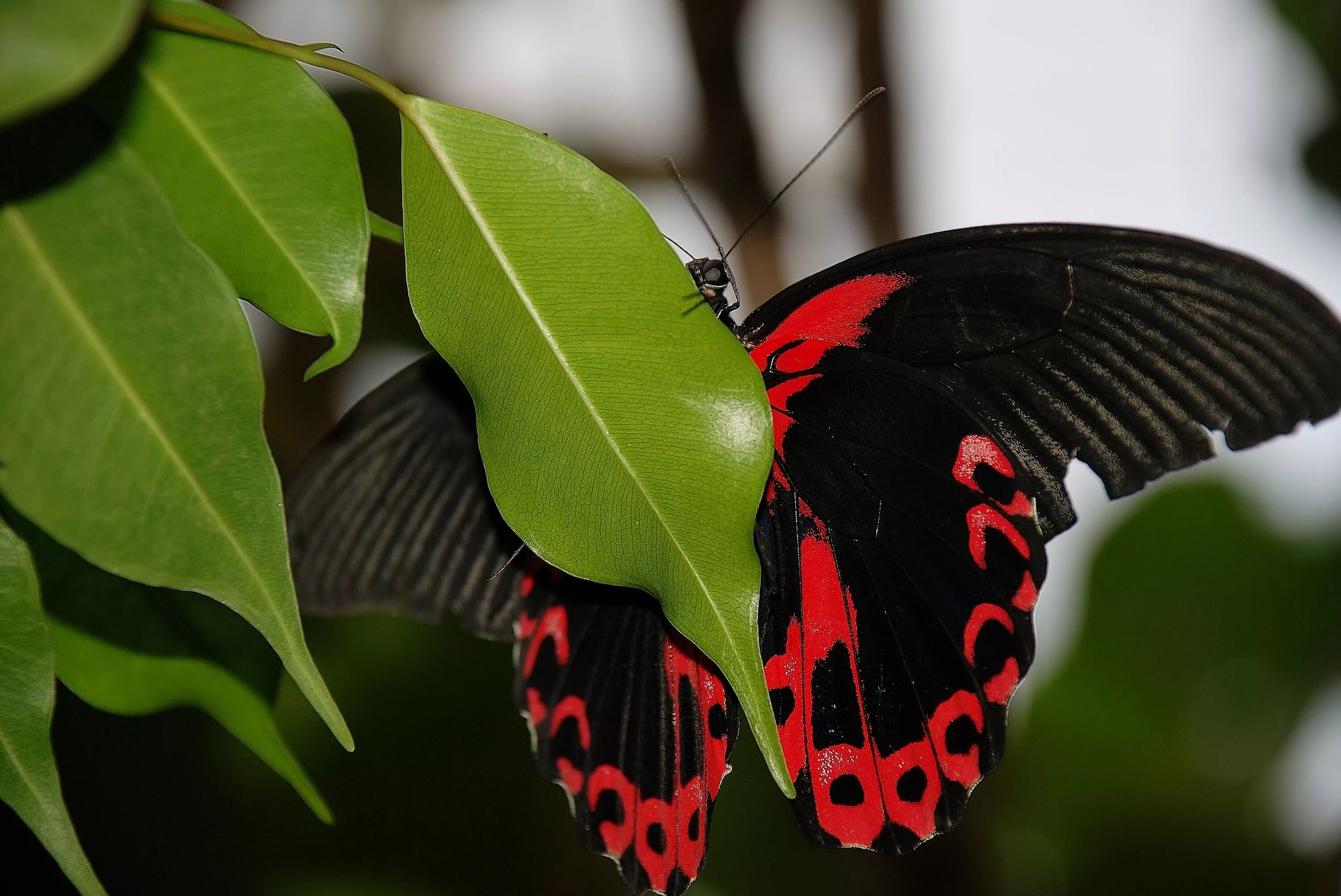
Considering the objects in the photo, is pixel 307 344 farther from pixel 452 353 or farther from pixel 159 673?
pixel 452 353

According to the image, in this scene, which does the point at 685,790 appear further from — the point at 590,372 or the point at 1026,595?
the point at 590,372

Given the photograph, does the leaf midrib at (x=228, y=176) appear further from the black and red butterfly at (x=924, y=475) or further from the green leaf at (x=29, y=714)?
the black and red butterfly at (x=924, y=475)

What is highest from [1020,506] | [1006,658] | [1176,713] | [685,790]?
[1020,506]

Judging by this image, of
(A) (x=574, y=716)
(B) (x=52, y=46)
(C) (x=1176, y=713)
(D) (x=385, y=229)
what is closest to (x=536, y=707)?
(A) (x=574, y=716)

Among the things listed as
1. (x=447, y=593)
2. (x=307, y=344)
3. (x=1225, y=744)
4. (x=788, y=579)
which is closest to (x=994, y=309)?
(x=788, y=579)

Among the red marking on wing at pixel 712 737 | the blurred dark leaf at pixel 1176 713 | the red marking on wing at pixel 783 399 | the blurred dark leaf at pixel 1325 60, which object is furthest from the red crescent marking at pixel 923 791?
the blurred dark leaf at pixel 1325 60

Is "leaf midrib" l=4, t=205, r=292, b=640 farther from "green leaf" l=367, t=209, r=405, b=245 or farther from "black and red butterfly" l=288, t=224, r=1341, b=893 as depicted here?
"black and red butterfly" l=288, t=224, r=1341, b=893
